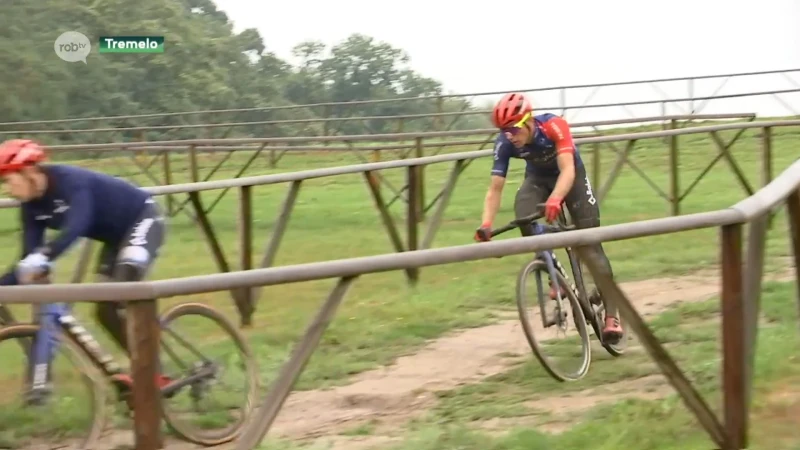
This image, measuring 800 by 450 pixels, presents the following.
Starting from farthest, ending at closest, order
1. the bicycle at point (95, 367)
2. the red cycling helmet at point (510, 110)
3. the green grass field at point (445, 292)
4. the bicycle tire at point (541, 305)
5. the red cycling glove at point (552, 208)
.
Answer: the red cycling helmet at point (510, 110)
the red cycling glove at point (552, 208)
the bicycle tire at point (541, 305)
the green grass field at point (445, 292)
the bicycle at point (95, 367)

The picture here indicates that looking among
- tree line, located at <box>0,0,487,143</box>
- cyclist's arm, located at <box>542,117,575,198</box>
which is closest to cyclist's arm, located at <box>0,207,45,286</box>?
cyclist's arm, located at <box>542,117,575,198</box>

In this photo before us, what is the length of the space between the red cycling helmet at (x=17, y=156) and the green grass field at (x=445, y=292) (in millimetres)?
685

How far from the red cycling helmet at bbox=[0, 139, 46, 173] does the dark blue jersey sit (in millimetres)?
73

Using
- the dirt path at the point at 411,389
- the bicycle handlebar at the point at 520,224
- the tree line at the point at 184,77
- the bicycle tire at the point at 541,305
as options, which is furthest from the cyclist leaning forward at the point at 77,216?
the tree line at the point at 184,77

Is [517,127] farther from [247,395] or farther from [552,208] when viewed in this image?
[247,395]

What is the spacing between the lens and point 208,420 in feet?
14.6

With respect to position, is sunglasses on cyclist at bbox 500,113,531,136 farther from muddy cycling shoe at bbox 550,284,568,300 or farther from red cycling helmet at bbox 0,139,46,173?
red cycling helmet at bbox 0,139,46,173

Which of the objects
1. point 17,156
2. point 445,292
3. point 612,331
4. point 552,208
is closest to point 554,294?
point 612,331

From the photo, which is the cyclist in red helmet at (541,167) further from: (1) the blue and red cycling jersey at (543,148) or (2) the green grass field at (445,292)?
(2) the green grass field at (445,292)

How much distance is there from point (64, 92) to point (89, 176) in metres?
21.3

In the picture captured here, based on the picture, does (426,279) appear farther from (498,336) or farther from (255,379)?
(255,379)

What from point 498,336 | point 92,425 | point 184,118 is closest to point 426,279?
point 498,336

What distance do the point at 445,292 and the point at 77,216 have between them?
144 inches

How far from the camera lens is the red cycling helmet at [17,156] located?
13.4ft
